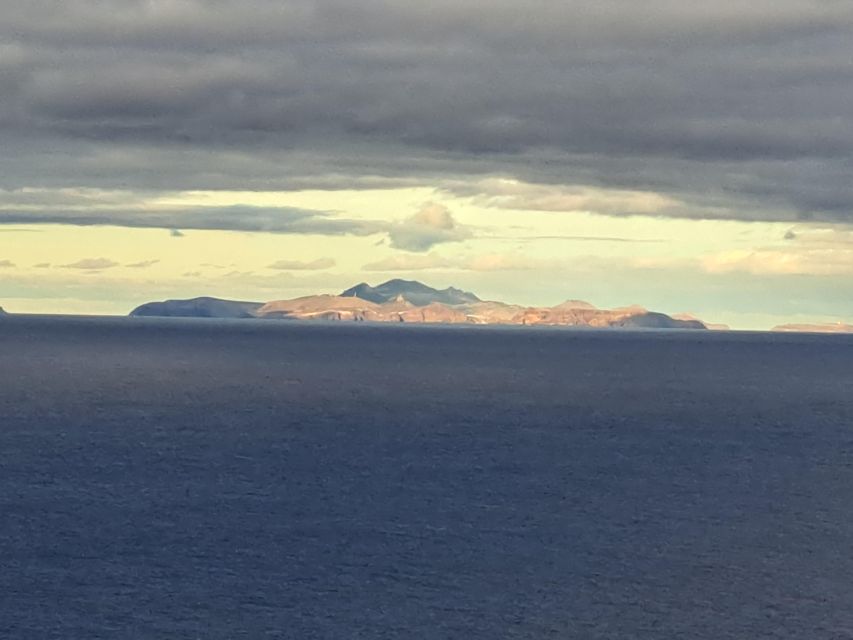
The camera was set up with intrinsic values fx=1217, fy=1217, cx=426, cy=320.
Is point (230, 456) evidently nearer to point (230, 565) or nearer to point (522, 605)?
point (230, 565)

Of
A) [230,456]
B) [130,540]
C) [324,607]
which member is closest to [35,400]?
[230,456]

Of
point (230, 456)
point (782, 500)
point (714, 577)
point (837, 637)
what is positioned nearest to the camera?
point (837, 637)

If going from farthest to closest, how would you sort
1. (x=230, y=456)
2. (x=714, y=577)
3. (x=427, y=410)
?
1. (x=427, y=410)
2. (x=230, y=456)
3. (x=714, y=577)

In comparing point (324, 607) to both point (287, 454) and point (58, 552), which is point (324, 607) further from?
point (287, 454)

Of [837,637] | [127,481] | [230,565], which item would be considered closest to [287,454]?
[127,481]

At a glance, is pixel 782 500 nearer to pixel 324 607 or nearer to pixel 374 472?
pixel 374 472

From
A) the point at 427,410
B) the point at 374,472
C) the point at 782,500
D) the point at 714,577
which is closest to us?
the point at 714,577

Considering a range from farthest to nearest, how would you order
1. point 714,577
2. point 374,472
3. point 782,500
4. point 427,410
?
1. point 427,410
2. point 374,472
3. point 782,500
4. point 714,577

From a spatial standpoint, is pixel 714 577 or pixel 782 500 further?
pixel 782 500

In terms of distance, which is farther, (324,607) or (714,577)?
(714,577)
